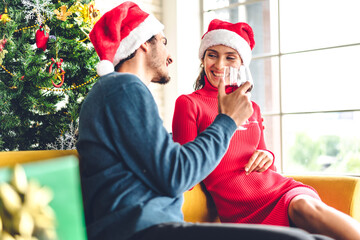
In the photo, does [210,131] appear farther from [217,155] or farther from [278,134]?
[278,134]

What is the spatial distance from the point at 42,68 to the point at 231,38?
110cm

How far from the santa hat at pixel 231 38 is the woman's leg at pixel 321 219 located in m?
0.79

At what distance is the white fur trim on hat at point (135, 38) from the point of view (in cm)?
143

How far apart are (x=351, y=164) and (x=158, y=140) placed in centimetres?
228

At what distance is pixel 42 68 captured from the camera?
2.26 metres

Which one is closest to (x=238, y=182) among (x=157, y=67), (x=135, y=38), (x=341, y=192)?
(x=341, y=192)

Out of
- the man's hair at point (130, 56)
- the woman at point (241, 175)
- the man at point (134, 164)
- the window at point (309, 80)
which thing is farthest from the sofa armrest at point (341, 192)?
the man's hair at point (130, 56)

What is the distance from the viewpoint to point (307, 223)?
1.53 metres

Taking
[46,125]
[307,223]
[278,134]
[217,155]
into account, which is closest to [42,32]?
[46,125]

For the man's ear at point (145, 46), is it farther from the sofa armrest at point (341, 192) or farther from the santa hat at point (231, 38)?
the sofa armrest at point (341, 192)

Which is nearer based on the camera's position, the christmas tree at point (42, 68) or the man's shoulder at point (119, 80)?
the man's shoulder at point (119, 80)

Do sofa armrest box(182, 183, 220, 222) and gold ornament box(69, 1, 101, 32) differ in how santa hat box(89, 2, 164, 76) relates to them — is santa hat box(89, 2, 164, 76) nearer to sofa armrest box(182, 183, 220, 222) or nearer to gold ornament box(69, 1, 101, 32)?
sofa armrest box(182, 183, 220, 222)

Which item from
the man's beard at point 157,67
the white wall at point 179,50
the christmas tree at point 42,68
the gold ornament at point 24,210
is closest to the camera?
the gold ornament at point 24,210

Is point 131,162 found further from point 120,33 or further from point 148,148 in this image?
point 120,33
